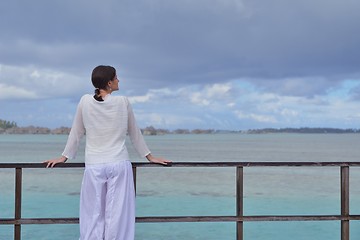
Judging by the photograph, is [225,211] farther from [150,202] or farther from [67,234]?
[67,234]

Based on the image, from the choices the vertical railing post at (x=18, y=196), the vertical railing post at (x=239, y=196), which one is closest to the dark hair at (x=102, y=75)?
the vertical railing post at (x=18, y=196)

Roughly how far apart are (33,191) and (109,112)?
73.5 ft

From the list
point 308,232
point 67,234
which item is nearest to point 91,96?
point 67,234

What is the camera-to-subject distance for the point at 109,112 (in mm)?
3248

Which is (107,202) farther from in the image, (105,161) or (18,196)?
(18,196)

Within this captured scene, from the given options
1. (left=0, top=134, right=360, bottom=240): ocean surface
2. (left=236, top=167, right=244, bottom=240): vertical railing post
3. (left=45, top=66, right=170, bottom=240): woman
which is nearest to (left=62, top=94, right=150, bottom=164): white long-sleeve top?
(left=45, top=66, right=170, bottom=240): woman

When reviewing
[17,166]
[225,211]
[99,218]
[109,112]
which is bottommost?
[225,211]

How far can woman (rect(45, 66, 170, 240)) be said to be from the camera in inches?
127

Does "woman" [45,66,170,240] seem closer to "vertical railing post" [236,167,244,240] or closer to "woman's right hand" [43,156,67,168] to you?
"woman's right hand" [43,156,67,168]

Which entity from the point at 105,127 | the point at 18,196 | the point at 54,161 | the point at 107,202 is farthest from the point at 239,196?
the point at 18,196

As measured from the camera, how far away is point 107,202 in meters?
3.28

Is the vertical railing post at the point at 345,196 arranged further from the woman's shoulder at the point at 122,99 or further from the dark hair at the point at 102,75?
the dark hair at the point at 102,75

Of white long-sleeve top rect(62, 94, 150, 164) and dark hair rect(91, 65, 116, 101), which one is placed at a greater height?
→ dark hair rect(91, 65, 116, 101)

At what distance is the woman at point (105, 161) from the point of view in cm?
322
